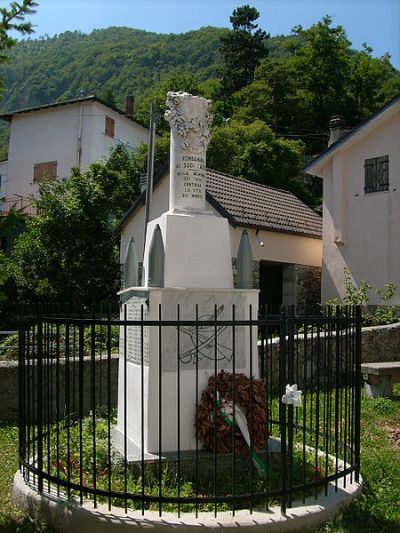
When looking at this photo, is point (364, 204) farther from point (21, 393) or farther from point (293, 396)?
point (21, 393)

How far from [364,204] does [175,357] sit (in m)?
13.2

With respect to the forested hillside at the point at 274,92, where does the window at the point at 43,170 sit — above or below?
below

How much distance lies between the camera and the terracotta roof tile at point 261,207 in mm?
17156

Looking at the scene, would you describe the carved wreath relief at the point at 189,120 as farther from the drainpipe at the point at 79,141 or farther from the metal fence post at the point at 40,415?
the drainpipe at the point at 79,141

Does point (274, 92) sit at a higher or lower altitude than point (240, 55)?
lower

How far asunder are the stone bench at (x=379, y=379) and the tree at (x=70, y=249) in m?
11.7

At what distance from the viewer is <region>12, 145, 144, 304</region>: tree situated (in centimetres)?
1933

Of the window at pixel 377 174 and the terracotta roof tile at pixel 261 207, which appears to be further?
the terracotta roof tile at pixel 261 207

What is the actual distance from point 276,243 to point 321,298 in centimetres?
236

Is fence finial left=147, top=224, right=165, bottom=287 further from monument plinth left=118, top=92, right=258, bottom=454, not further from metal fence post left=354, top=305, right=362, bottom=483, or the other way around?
metal fence post left=354, top=305, right=362, bottom=483

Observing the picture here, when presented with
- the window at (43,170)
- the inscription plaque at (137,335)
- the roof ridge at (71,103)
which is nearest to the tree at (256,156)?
the roof ridge at (71,103)

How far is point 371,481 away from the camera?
5.33 meters

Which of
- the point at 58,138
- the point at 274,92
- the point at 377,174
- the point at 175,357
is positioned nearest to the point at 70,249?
the point at 377,174

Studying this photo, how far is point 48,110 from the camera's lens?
1238 inches
